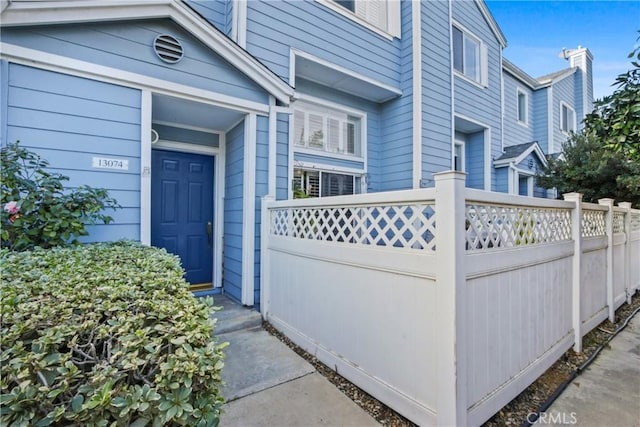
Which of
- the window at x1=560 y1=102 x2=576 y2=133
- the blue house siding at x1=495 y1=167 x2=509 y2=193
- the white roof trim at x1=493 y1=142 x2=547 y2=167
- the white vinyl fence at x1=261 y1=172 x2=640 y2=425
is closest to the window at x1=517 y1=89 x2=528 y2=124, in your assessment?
the white roof trim at x1=493 y1=142 x2=547 y2=167

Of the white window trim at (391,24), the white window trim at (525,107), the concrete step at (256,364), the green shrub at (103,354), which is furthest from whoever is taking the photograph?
the white window trim at (525,107)

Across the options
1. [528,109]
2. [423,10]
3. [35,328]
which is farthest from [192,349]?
[528,109]

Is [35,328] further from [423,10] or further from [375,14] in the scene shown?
[423,10]

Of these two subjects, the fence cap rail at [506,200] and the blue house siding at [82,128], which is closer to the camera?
the fence cap rail at [506,200]

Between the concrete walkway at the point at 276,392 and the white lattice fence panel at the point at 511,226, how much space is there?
1496 millimetres

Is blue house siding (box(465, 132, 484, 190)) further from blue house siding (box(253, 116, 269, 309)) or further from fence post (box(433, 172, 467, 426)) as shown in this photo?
fence post (box(433, 172, 467, 426))

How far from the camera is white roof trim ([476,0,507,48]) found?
7.33m

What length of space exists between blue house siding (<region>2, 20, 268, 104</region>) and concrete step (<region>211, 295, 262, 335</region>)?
2687 millimetres

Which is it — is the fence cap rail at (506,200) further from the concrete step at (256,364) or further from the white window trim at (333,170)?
the white window trim at (333,170)

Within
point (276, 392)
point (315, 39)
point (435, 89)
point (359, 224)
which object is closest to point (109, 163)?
point (359, 224)

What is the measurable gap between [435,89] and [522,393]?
5.38 metres

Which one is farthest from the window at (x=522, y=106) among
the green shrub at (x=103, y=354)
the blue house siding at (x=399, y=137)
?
the green shrub at (x=103, y=354)

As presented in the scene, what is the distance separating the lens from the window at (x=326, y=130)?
17.6ft

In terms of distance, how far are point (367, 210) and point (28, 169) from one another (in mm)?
2940
